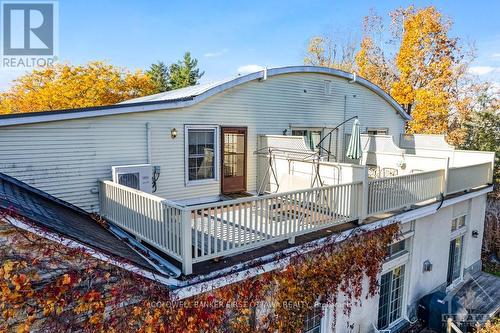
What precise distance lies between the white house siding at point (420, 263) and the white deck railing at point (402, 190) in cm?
89

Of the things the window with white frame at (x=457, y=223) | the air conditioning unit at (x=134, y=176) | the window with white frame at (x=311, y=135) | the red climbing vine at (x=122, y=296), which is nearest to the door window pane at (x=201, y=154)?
the air conditioning unit at (x=134, y=176)

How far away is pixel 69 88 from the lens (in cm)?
2059

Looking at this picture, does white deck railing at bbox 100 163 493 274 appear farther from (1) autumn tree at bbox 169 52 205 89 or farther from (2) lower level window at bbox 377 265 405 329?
(1) autumn tree at bbox 169 52 205 89

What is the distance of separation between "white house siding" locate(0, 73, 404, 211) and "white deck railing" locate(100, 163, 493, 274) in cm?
68

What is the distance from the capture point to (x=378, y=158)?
1053 centimetres

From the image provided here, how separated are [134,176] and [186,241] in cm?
308

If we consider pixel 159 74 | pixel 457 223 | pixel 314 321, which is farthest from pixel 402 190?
pixel 159 74

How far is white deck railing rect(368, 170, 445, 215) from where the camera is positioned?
253 inches

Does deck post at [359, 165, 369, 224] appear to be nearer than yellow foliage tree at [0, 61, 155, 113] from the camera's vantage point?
Yes

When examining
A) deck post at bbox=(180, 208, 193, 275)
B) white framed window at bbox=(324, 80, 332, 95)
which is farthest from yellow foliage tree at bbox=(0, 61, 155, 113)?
deck post at bbox=(180, 208, 193, 275)

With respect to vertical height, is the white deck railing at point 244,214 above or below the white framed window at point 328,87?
below

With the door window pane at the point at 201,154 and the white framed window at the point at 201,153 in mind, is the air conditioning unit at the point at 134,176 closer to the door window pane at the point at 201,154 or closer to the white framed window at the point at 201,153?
the white framed window at the point at 201,153

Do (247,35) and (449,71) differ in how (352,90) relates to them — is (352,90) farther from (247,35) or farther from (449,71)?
(247,35)

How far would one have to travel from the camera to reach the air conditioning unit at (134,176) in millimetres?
6270
